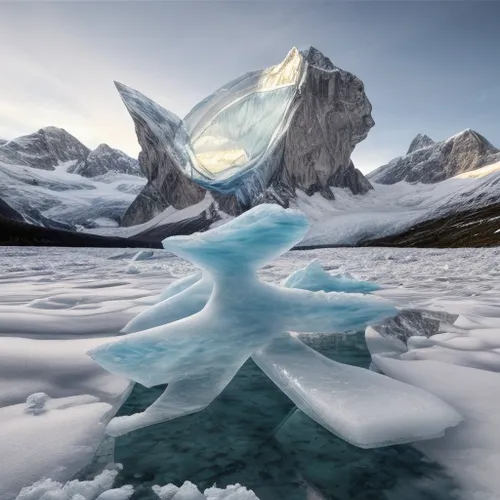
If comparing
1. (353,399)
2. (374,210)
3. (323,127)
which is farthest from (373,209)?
(353,399)

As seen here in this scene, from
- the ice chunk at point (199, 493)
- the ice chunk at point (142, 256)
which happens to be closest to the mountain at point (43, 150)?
the ice chunk at point (142, 256)

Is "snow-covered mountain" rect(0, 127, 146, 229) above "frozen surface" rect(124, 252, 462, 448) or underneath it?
above

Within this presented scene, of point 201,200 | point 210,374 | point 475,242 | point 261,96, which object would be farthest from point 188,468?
point 201,200

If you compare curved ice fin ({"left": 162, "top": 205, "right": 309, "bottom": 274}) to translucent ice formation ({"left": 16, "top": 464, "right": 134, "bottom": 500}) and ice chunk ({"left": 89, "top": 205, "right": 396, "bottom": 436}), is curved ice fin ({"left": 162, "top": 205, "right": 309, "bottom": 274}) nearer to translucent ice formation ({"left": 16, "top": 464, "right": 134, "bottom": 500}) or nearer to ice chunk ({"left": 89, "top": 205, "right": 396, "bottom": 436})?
ice chunk ({"left": 89, "top": 205, "right": 396, "bottom": 436})

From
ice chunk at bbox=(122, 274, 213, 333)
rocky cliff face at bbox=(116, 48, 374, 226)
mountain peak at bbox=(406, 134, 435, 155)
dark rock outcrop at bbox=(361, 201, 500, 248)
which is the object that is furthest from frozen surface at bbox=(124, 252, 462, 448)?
mountain peak at bbox=(406, 134, 435, 155)

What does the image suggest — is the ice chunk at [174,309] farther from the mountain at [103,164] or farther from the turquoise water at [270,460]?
the mountain at [103,164]

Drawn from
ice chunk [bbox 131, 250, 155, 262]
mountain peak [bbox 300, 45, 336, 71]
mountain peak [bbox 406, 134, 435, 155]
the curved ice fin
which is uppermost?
mountain peak [bbox 406, 134, 435, 155]
